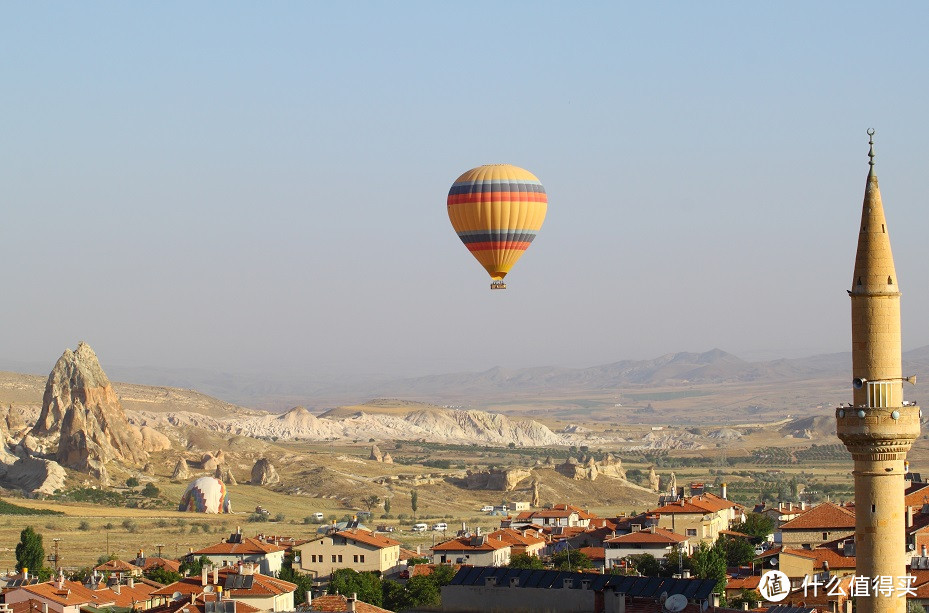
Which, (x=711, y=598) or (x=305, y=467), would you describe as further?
(x=305, y=467)

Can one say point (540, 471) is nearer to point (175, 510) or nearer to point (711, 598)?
point (175, 510)

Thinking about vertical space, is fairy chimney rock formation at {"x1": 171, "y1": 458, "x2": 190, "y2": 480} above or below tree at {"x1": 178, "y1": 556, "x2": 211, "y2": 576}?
above

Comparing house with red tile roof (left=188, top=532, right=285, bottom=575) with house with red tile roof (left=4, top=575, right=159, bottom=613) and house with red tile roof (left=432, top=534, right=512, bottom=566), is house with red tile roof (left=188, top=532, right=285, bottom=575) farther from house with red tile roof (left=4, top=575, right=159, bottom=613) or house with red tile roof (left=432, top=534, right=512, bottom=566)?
house with red tile roof (left=4, top=575, right=159, bottom=613)

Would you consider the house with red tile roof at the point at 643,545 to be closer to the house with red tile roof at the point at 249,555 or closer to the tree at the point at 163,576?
the house with red tile roof at the point at 249,555

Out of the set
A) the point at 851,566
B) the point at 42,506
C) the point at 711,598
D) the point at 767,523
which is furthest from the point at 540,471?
the point at 711,598

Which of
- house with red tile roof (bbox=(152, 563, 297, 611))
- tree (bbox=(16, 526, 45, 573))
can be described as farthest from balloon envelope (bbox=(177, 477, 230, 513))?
house with red tile roof (bbox=(152, 563, 297, 611))

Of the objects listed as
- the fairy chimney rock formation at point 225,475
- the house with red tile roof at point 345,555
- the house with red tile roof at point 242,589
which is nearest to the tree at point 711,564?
the house with red tile roof at point 242,589
